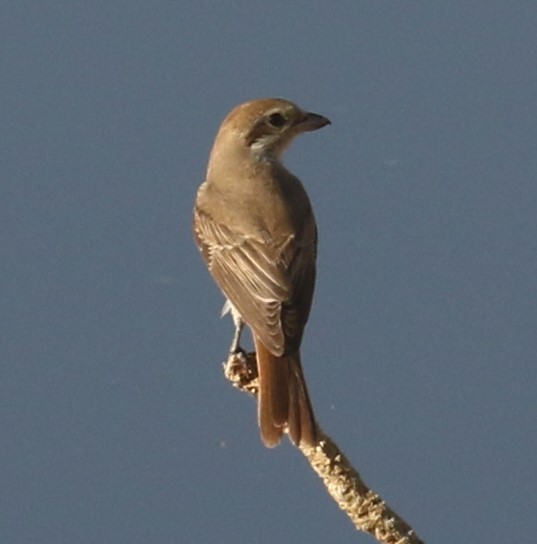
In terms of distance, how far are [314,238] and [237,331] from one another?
0.31m

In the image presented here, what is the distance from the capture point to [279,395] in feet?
10.1

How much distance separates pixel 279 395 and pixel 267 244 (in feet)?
1.75

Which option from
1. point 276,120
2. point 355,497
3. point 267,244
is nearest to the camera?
point 355,497

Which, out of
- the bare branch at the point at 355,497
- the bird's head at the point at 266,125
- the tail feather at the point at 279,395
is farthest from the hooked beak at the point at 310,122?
the bare branch at the point at 355,497

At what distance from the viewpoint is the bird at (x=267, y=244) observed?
3.10 m

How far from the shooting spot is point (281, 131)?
3859 millimetres

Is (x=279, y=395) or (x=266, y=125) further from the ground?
(x=266, y=125)

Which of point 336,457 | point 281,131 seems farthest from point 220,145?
point 336,457

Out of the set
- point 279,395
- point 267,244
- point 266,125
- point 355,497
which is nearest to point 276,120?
point 266,125

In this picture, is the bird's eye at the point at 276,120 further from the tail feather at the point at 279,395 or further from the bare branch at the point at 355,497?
the bare branch at the point at 355,497

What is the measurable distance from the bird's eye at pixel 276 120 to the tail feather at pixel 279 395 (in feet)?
2.78

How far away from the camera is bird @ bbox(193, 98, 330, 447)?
3096 mm

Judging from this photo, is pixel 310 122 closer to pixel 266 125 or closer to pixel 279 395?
pixel 266 125

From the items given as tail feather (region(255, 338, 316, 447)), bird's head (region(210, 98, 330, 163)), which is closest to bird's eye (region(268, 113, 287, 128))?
bird's head (region(210, 98, 330, 163))
